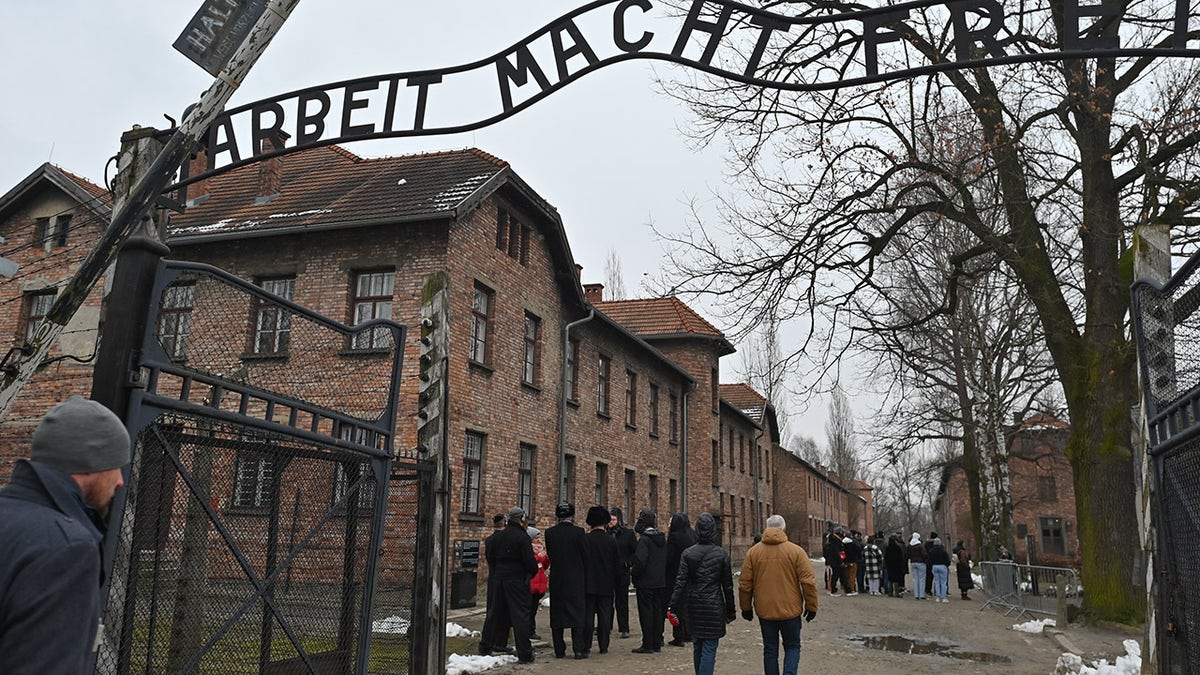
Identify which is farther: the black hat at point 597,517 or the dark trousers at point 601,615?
the black hat at point 597,517

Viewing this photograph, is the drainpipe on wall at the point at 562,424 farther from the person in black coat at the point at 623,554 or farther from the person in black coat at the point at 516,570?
the person in black coat at the point at 516,570

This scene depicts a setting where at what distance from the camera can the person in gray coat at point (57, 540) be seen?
89.6 inches

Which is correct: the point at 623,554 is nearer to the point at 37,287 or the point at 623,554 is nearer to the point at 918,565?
the point at 918,565

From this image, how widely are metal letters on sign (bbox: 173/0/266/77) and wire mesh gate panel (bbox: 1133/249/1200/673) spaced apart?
228 inches

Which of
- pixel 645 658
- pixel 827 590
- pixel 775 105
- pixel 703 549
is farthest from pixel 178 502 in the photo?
pixel 827 590

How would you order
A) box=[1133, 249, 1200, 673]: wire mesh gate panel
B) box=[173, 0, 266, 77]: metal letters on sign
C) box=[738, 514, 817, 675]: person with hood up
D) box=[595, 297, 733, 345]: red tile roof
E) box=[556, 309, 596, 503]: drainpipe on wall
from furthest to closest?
box=[595, 297, 733, 345]: red tile roof, box=[556, 309, 596, 503]: drainpipe on wall, box=[738, 514, 817, 675]: person with hood up, box=[173, 0, 266, 77]: metal letters on sign, box=[1133, 249, 1200, 673]: wire mesh gate panel

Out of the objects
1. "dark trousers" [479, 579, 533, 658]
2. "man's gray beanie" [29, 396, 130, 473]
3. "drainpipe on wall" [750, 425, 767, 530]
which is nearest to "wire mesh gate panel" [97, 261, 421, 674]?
"man's gray beanie" [29, 396, 130, 473]

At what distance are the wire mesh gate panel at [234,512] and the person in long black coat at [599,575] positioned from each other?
16.3 ft

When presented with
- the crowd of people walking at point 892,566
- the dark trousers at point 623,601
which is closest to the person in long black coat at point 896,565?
the crowd of people walking at point 892,566

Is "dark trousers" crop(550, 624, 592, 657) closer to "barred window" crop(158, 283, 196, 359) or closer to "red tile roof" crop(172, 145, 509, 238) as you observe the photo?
"barred window" crop(158, 283, 196, 359)

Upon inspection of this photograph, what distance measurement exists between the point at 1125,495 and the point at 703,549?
9030 mm

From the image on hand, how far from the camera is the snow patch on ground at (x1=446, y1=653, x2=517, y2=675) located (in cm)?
965

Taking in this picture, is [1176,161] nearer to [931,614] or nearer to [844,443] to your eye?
[931,614]

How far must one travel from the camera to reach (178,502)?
5055 mm
